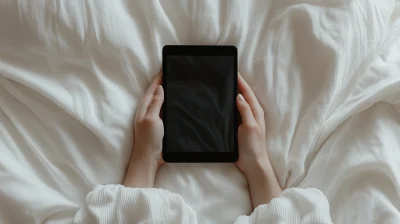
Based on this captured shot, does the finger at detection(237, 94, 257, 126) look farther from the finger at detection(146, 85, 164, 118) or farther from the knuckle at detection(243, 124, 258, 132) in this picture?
the finger at detection(146, 85, 164, 118)

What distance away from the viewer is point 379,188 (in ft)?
2.44

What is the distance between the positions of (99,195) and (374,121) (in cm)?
41

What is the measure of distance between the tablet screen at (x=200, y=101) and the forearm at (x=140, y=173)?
1.6 inches

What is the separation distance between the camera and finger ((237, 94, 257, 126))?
774 millimetres

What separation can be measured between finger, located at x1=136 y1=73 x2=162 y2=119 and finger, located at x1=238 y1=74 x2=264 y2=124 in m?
0.12

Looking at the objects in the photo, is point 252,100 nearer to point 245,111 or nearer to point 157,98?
point 245,111

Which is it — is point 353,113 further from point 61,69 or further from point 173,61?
point 61,69

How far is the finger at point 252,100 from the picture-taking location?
2.56 ft

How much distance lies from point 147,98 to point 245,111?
149mm

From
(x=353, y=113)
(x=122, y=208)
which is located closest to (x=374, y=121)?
(x=353, y=113)

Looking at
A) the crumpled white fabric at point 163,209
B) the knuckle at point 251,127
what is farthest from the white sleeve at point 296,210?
the knuckle at point 251,127

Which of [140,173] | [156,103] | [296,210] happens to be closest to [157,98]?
[156,103]

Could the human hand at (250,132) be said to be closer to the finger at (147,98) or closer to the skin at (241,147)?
the skin at (241,147)

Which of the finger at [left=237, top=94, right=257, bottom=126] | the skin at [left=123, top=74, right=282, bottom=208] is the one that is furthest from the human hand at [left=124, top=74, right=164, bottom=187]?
the finger at [left=237, top=94, right=257, bottom=126]
